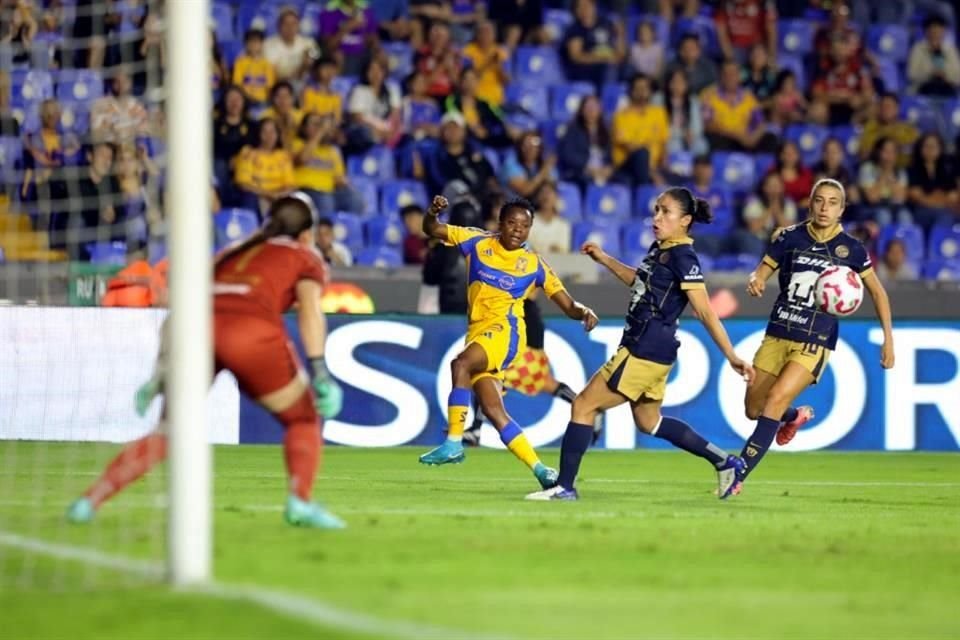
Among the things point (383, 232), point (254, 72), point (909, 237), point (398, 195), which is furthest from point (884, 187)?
point (254, 72)

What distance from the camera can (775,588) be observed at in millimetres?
7484

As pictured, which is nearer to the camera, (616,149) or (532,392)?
(532,392)

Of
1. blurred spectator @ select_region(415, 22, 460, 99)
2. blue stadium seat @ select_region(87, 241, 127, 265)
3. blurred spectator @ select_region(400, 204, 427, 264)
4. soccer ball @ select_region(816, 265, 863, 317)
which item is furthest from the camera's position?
blurred spectator @ select_region(415, 22, 460, 99)

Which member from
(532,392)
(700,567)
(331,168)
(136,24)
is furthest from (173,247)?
(331,168)

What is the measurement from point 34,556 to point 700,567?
9.54 feet

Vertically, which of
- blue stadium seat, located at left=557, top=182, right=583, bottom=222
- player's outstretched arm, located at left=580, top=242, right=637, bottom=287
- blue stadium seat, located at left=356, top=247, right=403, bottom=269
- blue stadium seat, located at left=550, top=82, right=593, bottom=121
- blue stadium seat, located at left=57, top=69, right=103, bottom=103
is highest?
blue stadium seat, located at left=57, top=69, right=103, bottom=103

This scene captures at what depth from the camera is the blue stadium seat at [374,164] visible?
20.9m

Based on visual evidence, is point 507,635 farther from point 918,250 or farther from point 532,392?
point 918,250

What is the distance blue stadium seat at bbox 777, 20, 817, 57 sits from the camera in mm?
24625

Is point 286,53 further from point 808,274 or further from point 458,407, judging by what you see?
point 808,274

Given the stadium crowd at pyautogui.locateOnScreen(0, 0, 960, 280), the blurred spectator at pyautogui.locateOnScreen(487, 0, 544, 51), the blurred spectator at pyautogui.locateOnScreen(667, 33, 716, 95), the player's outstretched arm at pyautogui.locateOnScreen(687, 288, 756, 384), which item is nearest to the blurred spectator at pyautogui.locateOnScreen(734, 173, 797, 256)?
the stadium crowd at pyautogui.locateOnScreen(0, 0, 960, 280)

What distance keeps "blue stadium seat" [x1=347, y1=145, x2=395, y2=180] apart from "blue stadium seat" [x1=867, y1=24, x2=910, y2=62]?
7610mm

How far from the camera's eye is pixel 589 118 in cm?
2145

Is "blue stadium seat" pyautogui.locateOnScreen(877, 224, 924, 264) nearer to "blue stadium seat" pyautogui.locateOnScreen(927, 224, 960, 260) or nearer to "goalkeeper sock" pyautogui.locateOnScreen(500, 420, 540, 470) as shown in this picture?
"blue stadium seat" pyautogui.locateOnScreen(927, 224, 960, 260)
